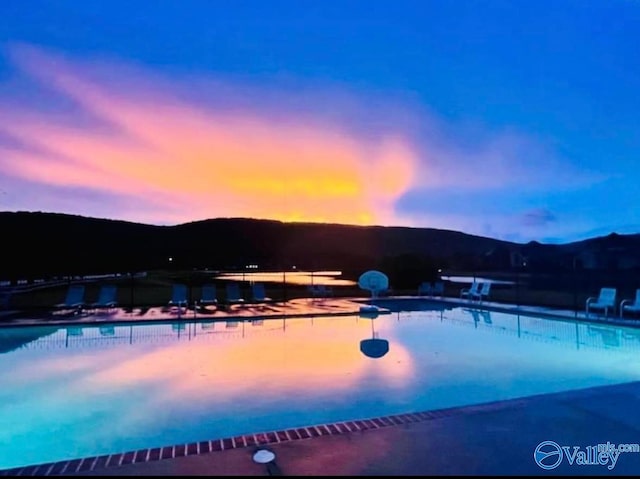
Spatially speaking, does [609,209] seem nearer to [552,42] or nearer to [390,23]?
[552,42]

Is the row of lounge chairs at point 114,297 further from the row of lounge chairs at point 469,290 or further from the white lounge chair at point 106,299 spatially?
the row of lounge chairs at point 469,290

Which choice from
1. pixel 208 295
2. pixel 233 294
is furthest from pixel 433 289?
pixel 208 295

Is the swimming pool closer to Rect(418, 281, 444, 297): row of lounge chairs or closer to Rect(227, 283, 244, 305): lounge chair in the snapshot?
Rect(227, 283, 244, 305): lounge chair

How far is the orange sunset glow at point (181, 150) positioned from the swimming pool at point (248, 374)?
3.39 meters

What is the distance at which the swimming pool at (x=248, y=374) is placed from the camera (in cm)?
426

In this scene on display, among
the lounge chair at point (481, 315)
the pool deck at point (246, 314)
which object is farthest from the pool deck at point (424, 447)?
the lounge chair at point (481, 315)

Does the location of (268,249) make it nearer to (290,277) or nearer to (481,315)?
(290,277)

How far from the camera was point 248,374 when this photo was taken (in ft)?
19.4

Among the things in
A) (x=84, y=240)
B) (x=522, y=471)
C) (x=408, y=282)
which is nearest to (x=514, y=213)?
(x=408, y=282)

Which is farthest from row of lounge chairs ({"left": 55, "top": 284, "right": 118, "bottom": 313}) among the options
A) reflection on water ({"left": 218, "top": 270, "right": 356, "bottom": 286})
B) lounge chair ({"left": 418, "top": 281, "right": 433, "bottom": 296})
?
lounge chair ({"left": 418, "top": 281, "right": 433, "bottom": 296})

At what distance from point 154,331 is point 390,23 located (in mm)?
6701

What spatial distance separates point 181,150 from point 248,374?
17.2ft

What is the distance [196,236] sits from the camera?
20.5 meters

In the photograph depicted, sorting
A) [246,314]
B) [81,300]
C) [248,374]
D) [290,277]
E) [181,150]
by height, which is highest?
[181,150]
